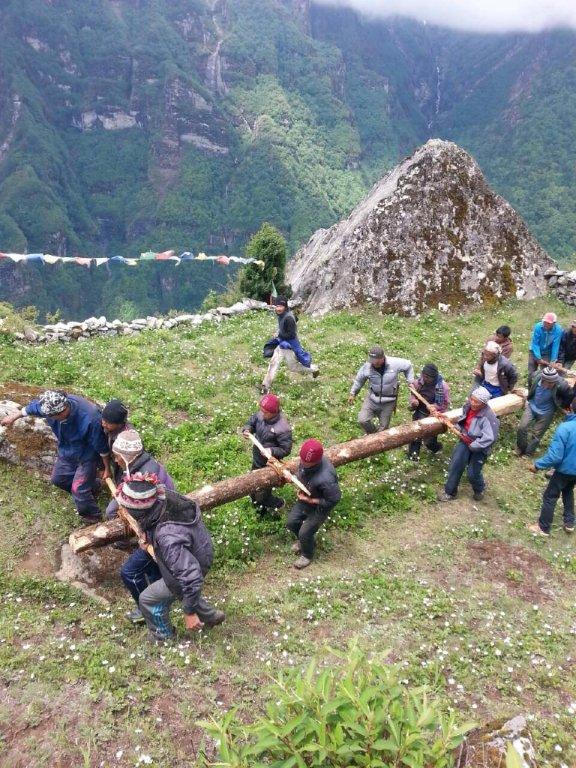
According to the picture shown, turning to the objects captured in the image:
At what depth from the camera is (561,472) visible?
339 inches

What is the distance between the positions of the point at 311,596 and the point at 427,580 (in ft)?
6.23

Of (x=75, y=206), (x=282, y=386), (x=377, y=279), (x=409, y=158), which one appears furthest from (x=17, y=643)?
(x=75, y=206)

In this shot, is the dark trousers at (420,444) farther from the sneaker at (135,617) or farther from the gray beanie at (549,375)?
the sneaker at (135,617)

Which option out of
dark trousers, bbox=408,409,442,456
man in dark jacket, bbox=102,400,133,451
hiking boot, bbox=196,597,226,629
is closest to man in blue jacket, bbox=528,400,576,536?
dark trousers, bbox=408,409,442,456

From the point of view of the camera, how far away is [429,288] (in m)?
20.3

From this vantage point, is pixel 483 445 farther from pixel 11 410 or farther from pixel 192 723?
pixel 11 410

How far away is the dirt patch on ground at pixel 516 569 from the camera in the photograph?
7.66 metres

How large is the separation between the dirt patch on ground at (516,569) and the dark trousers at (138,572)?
17.3ft

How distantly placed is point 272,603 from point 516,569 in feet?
13.4

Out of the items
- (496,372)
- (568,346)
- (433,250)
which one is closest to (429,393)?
(496,372)

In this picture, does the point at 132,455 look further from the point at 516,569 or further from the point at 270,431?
the point at 516,569

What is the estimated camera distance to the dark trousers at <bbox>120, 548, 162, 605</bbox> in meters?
6.42

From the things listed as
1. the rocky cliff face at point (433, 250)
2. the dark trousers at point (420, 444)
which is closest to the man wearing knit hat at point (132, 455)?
the dark trousers at point (420, 444)

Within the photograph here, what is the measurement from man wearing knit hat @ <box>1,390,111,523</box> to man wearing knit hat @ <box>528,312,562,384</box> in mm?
10029
